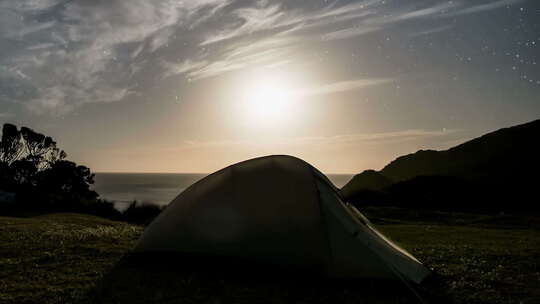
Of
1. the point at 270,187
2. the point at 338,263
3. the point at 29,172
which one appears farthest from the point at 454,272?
the point at 29,172

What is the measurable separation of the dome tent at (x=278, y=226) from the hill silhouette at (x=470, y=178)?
33979 millimetres

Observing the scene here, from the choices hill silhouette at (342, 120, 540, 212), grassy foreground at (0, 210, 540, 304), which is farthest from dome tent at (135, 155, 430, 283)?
hill silhouette at (342, 120, 540, 212)

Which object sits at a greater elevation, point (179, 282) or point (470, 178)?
point (470, 178)

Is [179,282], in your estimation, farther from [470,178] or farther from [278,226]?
[470,178]

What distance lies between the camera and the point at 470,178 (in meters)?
73.9

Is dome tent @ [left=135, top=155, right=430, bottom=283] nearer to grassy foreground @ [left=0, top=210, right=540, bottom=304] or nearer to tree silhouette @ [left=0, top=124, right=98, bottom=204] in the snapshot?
grassy foreground @ [left=0, top=210, right=540, bottom=304]

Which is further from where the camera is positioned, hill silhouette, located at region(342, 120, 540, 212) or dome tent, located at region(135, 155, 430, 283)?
hill silhouette, located at region(342, 120, 540, 212)

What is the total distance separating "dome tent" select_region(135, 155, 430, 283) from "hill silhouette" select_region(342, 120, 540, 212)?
111ft

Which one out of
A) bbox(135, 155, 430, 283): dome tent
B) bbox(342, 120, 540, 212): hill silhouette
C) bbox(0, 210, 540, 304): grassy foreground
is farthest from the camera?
bbox(342, 120, 540, 212): hill silhouette

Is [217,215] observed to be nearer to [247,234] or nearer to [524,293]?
[247,234]

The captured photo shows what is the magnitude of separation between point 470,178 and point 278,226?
75415 millimetres

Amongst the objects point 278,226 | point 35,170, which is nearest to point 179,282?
point 278,226

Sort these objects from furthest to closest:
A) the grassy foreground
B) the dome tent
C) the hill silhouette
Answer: the hill silhouette < the dome tent < the grassy foreground

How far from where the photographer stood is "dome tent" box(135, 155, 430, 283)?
859 centimetres
